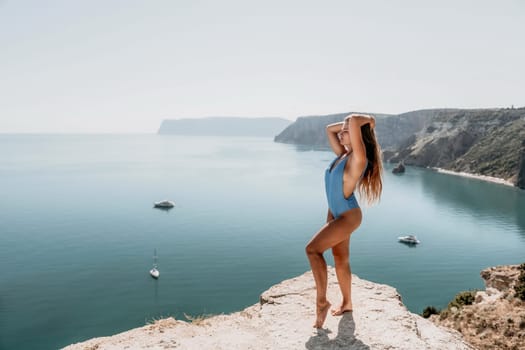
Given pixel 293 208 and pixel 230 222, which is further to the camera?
pixel 293 208

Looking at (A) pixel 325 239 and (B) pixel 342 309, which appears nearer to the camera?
(A) pixel 325 239

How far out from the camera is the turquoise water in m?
34.0

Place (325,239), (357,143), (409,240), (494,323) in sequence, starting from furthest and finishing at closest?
(409,240) → (494,323) → (325,239) → (357,143)

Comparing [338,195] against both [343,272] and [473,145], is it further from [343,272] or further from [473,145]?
[473,145]

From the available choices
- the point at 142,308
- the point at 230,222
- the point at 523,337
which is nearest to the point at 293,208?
the point at 230,222

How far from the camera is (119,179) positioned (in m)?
100

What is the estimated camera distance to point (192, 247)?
49.1m

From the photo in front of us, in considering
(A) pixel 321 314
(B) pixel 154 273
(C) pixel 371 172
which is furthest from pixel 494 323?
(B) pixel 154 273

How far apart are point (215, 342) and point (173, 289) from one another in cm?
3395

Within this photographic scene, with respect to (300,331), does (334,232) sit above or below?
above

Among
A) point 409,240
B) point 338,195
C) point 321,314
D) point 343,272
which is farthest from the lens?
point 409,240

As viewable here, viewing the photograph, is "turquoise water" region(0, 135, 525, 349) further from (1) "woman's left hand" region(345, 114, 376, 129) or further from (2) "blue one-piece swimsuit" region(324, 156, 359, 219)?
(1) "woman's left hand" region(345, 114, 376, 129)

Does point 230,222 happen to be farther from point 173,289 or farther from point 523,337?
point 523,337

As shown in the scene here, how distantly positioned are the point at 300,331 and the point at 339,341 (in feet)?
2.29
